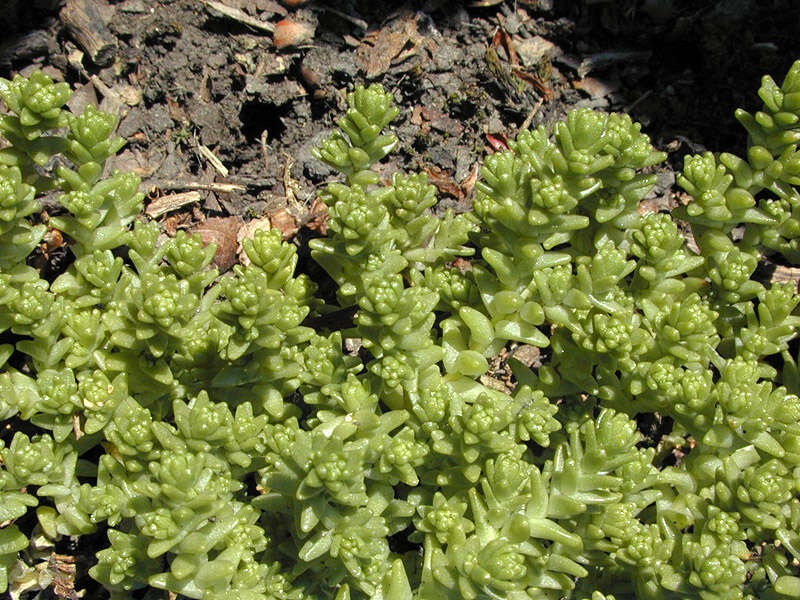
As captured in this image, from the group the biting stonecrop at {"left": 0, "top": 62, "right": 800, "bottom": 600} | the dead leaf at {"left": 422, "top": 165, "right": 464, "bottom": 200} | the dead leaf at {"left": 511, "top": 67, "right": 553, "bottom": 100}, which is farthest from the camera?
the dead leaf at {"left": 511, "top": 67, "right": 553, "bottom": 100}

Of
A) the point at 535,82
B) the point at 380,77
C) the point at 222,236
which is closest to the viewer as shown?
the point at 222,236

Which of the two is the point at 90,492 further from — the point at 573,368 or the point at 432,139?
the point at 432,139

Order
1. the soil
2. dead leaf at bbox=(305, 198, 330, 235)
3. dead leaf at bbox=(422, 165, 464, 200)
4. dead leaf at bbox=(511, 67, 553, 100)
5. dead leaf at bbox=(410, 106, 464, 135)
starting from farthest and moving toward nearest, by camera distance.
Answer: dead leaf at bbox=(511, 67, 553, 100)
dead leaf at bbox=(410, 106, 464, 135)
dead leaf at bbox=(422, 165, 464, 200)
the soil
dead leaf at bbox=(305, 198, 330, 235)

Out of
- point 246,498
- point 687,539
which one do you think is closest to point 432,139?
point 246,498

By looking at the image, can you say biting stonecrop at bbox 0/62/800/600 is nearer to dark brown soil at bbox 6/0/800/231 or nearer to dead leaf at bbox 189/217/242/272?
dead leaf at bbox 189/217/242/272

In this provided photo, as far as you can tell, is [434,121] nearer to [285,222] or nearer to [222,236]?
[285,222]

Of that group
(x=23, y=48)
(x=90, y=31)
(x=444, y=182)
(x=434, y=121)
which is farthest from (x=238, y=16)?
(x=444, y=182)

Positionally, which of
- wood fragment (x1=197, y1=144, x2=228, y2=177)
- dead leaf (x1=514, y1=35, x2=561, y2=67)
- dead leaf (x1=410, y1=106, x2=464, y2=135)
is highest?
dead leaf (x1=514, y1=35, x2=561, y2=67)

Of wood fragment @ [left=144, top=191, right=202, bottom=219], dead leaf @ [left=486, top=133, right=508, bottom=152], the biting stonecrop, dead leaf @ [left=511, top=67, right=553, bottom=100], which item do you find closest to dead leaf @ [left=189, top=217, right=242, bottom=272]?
wood fragment @ [left=144, top=191, right=202, bottom=219]
